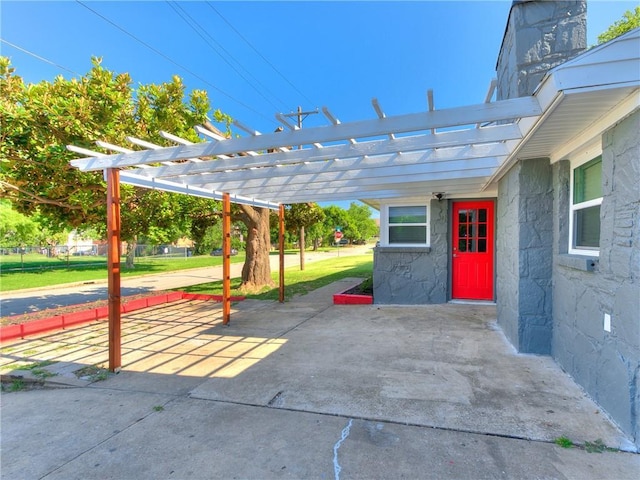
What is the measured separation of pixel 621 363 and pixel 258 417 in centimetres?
317

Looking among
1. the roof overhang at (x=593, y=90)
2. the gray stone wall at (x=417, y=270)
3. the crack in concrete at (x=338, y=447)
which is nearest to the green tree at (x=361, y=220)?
the gray stone wall at (x=417, y=270)

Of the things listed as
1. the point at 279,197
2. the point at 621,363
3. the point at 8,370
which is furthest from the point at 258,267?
the point at 621,363

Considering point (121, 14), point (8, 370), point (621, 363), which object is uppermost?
point (121, 14)

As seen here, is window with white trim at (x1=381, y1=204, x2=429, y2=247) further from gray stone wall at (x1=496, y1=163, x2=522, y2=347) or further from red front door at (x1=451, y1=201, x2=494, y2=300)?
gray stone wall at (x1=496, y1=163, x2=522, y2=347)

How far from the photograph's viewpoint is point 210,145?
3879mm

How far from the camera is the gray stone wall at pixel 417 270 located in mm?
8219

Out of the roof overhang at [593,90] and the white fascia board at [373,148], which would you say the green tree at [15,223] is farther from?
the roof overhang at [593,90]

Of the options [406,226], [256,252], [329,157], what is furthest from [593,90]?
[256,252]

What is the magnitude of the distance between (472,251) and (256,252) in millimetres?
6834

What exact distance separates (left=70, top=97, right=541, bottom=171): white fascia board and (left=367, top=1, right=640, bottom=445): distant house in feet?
0.89

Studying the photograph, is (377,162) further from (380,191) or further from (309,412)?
(309,412)

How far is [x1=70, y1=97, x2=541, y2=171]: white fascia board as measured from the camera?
2.84m

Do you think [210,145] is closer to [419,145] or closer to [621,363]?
[419,145]

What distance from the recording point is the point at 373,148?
3.88 m
